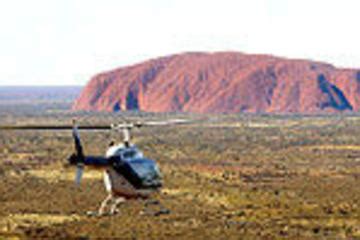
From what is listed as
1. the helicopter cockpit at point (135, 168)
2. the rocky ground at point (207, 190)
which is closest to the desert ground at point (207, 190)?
the rocky ground at point (207, 190)

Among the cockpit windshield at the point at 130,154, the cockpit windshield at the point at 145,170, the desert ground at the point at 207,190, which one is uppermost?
the cockpit windshield at the point at 130,154

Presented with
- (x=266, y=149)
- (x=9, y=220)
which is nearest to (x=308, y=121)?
(x=266, y=149)

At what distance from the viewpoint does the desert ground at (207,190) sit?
140 ft

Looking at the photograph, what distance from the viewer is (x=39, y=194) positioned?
56.4m

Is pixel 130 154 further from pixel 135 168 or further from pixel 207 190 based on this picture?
pixel 207 190

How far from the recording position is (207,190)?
58719mm

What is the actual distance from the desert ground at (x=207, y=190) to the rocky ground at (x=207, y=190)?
64 mm

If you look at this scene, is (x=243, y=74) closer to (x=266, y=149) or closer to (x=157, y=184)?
(x=266, y=149)

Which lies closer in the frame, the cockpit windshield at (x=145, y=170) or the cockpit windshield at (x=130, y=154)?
the cockpit windshield at (x=145, y=170)

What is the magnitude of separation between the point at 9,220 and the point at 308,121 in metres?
107

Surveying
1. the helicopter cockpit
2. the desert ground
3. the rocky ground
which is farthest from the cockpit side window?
the rocky ground

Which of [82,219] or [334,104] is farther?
[334,104]

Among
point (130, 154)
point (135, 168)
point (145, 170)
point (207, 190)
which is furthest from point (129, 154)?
point (207, 190)

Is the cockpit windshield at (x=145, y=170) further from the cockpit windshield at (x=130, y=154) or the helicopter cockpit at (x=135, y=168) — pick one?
the cockpit windshield at (x=130, y=154)
